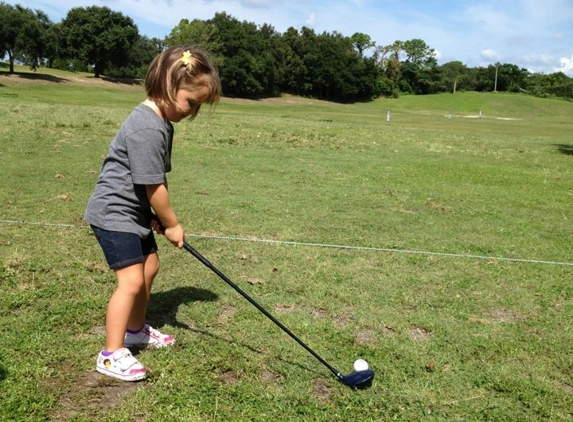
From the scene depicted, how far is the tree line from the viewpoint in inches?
2105

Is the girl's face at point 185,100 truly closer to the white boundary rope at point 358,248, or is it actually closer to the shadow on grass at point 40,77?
the white boundary rope at point 358,248

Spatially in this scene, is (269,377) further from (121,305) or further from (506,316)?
(506,316)

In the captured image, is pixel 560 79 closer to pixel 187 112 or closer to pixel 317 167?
pixel 317 167

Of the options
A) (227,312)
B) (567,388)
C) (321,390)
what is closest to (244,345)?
(227,312)

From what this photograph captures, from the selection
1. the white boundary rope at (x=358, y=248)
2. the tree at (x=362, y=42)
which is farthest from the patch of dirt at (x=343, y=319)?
the tree at (x=362, y=42)

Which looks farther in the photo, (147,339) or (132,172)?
(147,339)

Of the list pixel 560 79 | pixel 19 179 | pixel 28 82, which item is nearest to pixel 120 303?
pixel 19 179

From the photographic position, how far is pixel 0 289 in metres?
4.62

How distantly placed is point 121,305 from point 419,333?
7.28ft

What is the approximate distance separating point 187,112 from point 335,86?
258 ft

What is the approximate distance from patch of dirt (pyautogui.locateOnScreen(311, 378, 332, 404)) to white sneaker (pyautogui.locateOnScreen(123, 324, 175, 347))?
1.07 metres

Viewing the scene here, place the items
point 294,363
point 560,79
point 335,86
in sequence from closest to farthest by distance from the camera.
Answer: point 294,363 → point 335,86 → point 560,79

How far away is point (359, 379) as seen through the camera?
3412 millimetres

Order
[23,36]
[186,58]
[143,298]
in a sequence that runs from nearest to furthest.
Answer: [186,58]
[143,298]
[23,36]
